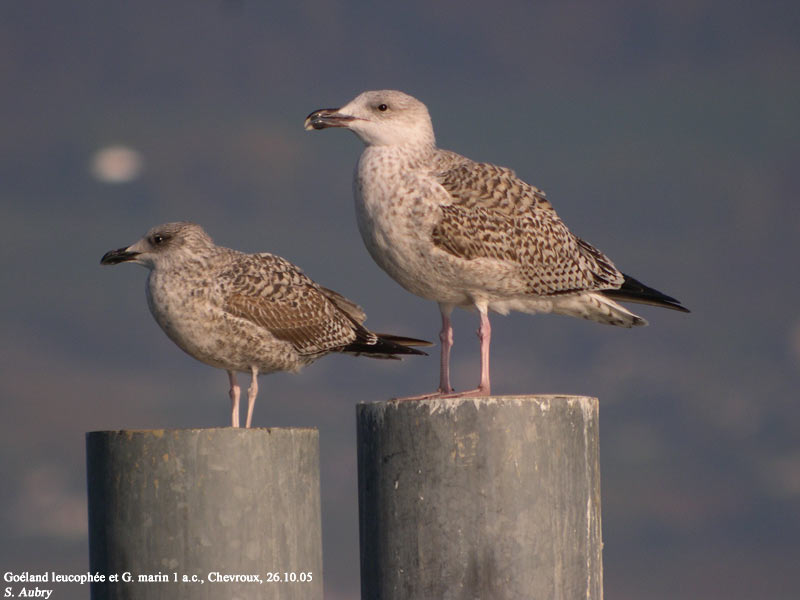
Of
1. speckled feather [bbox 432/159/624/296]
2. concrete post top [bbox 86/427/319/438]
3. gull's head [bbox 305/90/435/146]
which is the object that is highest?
gull's head [bbox 305/90/435/146]

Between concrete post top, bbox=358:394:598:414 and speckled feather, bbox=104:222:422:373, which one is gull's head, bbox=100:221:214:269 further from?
concrete post top, bbox=358:394:598:414

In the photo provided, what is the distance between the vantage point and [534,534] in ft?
27.6

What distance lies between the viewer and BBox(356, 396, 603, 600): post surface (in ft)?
27.3

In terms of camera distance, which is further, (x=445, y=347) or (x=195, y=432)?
(x=445, y=347)

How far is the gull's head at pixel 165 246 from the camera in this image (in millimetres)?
11633

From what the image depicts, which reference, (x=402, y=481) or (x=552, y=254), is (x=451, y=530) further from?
(x=552, y=254)

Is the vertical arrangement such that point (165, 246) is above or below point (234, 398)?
above

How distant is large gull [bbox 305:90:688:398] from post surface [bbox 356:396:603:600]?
27.9 inches

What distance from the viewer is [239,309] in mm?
11375

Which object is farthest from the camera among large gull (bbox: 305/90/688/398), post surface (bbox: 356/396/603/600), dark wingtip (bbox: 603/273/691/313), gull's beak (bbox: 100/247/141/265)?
gull's beak (bbox: 100/247/141/265)

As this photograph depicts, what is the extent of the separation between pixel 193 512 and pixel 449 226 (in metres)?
3.05

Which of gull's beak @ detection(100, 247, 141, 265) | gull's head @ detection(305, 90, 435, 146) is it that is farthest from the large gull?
gull's beak @ detection(100, 247, 141, 265)

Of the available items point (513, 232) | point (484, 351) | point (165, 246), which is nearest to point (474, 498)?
point (484, 351)

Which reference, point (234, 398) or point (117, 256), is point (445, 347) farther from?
point (117, 256)
